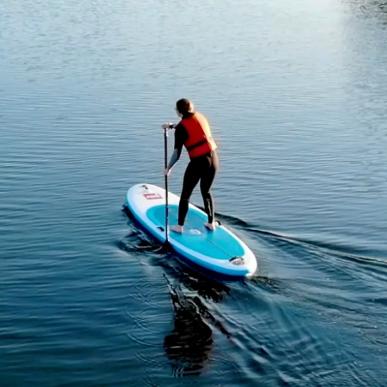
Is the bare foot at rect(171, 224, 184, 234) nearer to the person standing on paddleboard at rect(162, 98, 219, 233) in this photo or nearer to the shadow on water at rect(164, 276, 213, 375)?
the person standing on paddleboard at rect(162, 98, 219, 233)

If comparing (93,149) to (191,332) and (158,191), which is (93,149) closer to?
(158,191)

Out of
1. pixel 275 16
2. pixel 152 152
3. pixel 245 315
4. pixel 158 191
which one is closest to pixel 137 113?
pixel 152 152

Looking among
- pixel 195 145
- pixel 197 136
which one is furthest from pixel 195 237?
pixel 197 136

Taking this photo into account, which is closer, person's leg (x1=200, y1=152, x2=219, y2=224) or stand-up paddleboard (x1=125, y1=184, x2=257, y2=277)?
stand-up paddleboard (x1=125, y1=184, x2=257, y2=277)

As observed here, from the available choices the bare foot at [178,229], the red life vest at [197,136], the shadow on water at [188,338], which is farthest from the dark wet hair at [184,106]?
the shadow on water at [188,338]

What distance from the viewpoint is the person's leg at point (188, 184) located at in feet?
40.3

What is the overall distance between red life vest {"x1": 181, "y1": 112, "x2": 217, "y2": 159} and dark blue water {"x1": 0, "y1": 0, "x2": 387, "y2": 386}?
1.90 m

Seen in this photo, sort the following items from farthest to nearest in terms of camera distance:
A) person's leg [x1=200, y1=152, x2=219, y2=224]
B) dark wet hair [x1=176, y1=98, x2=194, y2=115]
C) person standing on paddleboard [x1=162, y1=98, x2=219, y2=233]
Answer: person's leg [x1=200, y1=152, x2=219, y2=224], person standing on paddleboard [x1=162, y1=98, x2=219, y2=233], dark wet hair [x1=176, y1=98, x2=194, y2=115]

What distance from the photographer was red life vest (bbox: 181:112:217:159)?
1188cm

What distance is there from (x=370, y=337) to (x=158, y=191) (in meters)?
6.50

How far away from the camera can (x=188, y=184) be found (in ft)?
40.8

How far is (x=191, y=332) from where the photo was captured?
984 centimetres

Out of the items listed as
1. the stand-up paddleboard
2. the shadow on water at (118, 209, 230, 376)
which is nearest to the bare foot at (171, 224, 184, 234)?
the stand-up paddleboard

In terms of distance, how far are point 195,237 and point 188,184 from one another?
3.00 feet
